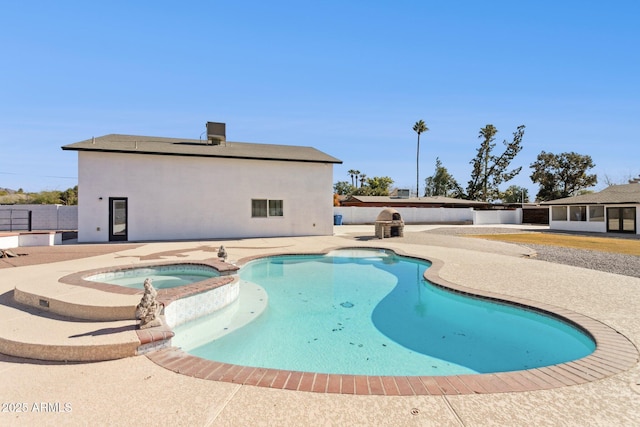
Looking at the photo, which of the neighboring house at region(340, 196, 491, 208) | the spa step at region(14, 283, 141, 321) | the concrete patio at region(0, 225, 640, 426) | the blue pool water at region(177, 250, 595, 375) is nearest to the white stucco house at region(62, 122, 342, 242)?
the blue pool water at region(177, 250, 595, 375)

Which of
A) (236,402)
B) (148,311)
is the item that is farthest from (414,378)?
(148,311)

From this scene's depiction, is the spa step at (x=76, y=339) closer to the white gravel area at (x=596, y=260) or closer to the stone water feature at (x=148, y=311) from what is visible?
the stone water feature at (x=148, y=311)

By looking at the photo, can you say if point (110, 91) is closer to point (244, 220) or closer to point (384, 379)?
point (244, 220)

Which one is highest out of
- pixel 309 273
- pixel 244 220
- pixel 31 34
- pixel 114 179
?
pixel 31 34

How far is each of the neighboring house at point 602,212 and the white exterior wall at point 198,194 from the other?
69.2 feet

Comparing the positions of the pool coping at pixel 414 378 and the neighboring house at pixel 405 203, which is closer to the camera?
the pool coping at pixel 414 378

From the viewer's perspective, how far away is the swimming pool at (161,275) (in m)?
7.27

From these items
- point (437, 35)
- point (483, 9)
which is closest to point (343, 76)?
point (437, 35)

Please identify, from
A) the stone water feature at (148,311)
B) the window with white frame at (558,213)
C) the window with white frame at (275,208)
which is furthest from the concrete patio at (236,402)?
the window with white frame at (558,213)

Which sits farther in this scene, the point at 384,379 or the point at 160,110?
the point at 160,110

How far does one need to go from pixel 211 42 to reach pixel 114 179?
8.42 m

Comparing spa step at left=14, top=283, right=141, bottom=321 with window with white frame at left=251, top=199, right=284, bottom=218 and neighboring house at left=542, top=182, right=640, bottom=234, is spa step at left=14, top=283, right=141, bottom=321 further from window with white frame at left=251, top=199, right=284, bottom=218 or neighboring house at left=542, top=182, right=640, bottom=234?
neighboring house at left=542, top=182, right=640, bottom=234

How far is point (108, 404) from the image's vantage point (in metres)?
2.52

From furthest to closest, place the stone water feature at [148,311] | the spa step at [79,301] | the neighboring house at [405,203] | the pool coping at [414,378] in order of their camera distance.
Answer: the neighboring house at [405,203] → the spa step at [79,301] → the stone water feature at [148,311] → the pool coping at [414,378]
